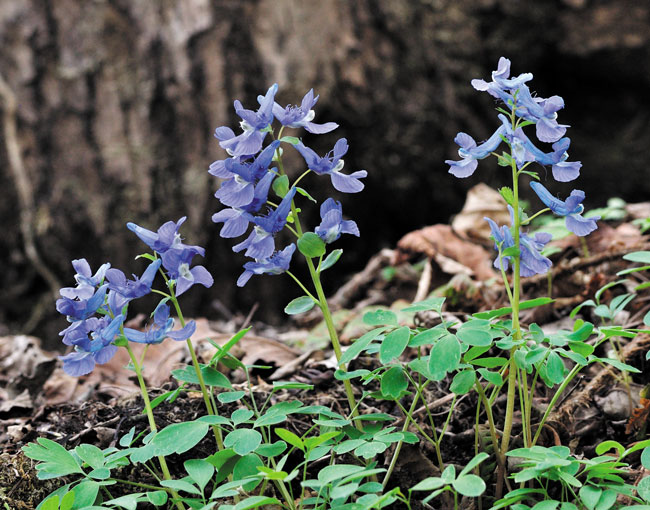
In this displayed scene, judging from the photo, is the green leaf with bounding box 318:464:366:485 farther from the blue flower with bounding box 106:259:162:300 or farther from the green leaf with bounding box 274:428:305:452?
the blue flower with bounding box 106:259:162:300

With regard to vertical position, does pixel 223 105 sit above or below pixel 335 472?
above

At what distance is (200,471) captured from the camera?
58.2 inches

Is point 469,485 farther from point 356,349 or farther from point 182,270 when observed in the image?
point 182,270

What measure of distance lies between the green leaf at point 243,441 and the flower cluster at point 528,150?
0.74m

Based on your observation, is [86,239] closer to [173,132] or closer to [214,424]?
[173,132]

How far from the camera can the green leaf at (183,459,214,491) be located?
1453 millimetres

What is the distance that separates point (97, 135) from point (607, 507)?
153 inches

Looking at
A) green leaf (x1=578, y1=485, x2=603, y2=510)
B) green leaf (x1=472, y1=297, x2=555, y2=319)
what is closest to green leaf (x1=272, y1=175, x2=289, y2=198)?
green leaf (x1=472, y1=297, x2=555, y2=319)

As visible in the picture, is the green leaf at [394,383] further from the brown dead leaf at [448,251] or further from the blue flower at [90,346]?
the brown dead leaf at [448,251]

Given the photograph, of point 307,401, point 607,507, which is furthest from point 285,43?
point 607,507

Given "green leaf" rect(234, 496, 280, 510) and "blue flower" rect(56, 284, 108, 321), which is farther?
"blue flower" rect(56, 284, 108, 321)

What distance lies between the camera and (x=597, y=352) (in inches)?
91.4

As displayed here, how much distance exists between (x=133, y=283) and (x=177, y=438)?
39cm

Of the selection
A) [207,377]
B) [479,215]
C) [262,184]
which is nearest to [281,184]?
[262,184]
